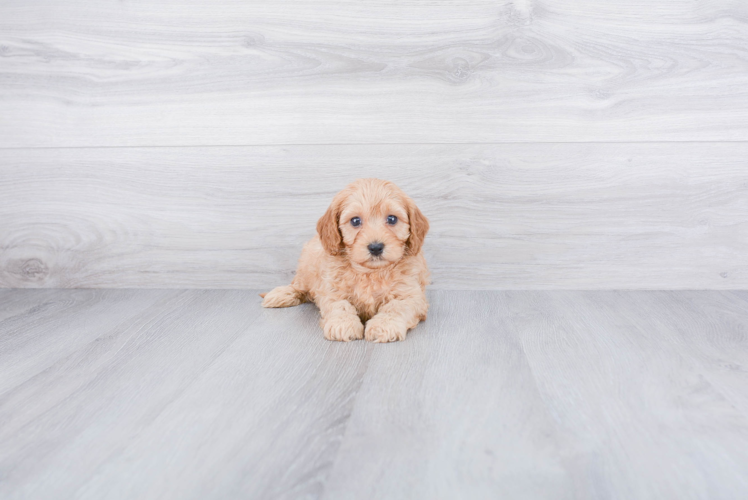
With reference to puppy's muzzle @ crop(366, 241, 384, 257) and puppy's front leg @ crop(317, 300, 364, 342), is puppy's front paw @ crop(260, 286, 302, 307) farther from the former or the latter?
puppy's muzzle @ crop(366, 241, 384, 257)

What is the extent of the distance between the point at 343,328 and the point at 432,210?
633 mm

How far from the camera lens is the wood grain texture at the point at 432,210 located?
5.70 ft

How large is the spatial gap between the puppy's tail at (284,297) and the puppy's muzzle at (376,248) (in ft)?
1.45

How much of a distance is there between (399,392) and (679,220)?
1.31 metres

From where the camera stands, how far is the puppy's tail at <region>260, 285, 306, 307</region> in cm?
165

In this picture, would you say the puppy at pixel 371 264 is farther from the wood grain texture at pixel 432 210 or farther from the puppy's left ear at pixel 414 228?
the wood grain texture at pixel 432 210

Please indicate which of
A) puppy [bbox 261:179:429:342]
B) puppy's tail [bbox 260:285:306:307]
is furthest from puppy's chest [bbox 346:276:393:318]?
puppy's tail [bbox 260:285:306:307]

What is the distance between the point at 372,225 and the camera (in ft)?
4.45

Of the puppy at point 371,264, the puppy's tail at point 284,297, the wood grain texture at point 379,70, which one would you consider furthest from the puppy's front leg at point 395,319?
the wood grain texture at point 379,70

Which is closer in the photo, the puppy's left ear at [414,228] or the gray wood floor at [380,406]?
→ the gray wood floor at [380,406]

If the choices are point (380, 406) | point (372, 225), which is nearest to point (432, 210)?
point (372, 225)

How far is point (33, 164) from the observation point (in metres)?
1.86

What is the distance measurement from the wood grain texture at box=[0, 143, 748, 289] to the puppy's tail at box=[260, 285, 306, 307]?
0.61 feet

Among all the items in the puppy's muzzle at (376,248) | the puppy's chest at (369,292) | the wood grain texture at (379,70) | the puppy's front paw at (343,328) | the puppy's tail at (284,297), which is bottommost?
the puppy's tail at (284,297)
